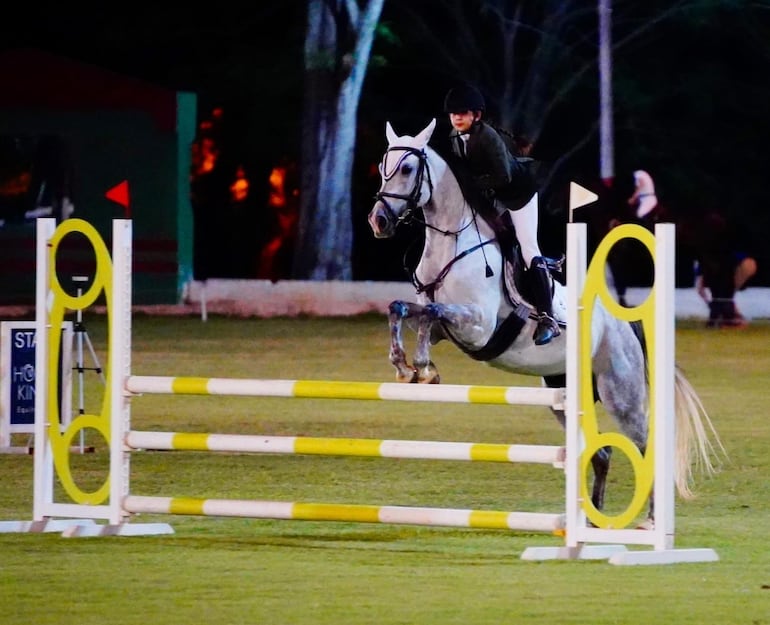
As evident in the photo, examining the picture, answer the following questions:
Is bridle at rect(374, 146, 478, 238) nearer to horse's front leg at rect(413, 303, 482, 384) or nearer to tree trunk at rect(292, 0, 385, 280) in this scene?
horse's front leg at rect(413, 303, 482, 384)

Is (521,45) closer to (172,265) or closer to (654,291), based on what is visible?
(172,265)

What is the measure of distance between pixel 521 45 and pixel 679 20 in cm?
332

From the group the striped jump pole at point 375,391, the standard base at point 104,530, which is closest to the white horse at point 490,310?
the striped jump pole at point 375,391

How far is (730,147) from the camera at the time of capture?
36094 millimetres

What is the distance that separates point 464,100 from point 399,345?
120 centimetres

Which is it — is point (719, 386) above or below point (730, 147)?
below

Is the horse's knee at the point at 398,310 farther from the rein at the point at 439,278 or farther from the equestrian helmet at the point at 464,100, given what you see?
the equestrian helmet at the point at 464,100

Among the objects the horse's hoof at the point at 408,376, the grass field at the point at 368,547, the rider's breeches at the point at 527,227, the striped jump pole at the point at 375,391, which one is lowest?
the grass field at the point at 368,547

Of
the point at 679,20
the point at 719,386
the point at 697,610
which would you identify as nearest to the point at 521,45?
the point at 679,20

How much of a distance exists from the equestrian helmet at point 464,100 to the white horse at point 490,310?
0.15 metres

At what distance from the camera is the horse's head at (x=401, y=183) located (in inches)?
338

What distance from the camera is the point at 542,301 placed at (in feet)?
29.6

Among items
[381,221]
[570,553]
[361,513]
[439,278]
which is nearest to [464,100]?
[381,221]

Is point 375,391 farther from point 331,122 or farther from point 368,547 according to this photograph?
point 331,122
